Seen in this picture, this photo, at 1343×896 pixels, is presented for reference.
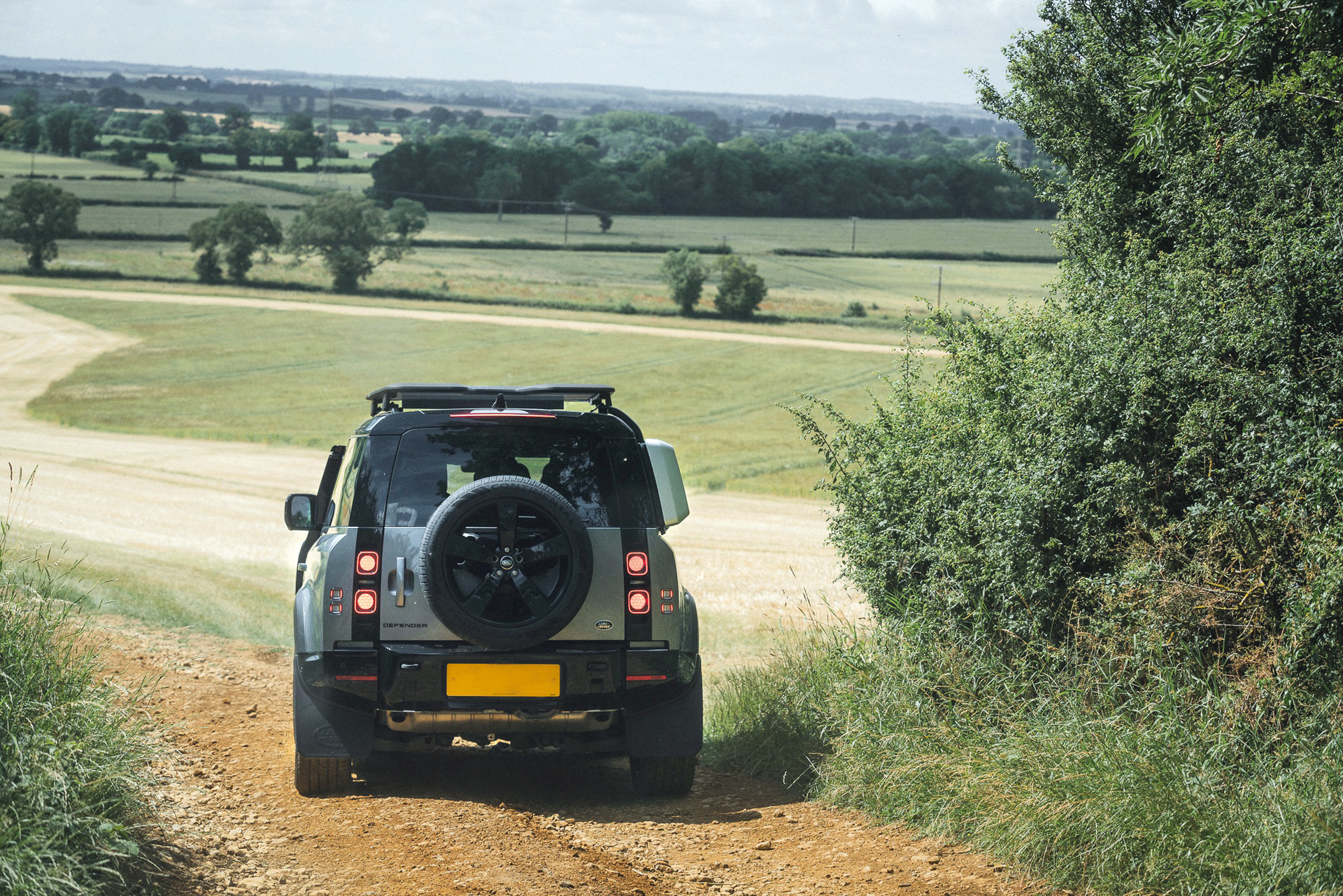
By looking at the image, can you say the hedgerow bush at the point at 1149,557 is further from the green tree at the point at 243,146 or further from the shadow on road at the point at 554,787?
the green tree at the point at 243,146

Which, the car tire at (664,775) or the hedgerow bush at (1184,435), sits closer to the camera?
the hedgerow bush at (1184,435)

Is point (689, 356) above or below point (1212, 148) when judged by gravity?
below

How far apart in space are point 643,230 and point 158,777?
117 m

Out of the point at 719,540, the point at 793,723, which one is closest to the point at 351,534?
the point at 793,723

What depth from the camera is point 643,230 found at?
120 metres


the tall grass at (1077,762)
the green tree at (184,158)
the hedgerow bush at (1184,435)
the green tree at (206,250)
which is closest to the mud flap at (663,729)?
the tall grass at (1077,762)

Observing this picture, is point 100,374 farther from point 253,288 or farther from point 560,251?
point 560,251

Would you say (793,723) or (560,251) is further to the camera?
(560,251)

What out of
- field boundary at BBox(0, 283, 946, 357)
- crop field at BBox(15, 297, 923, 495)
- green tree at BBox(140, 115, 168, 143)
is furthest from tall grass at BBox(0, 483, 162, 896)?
green tree at BBox(140, 115, 168, 143)

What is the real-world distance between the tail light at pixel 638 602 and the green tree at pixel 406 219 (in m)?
88.5

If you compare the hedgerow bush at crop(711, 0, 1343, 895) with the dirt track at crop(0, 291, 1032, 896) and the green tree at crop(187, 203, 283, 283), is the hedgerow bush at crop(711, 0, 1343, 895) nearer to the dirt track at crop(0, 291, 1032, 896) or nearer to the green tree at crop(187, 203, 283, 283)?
the dirt track at crop(0, 291, 1032, 896)

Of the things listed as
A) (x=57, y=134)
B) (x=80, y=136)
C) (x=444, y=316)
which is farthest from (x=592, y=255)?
(x=57, y=134)

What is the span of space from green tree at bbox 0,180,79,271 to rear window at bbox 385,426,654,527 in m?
85.4

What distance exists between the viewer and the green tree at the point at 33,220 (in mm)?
80938
